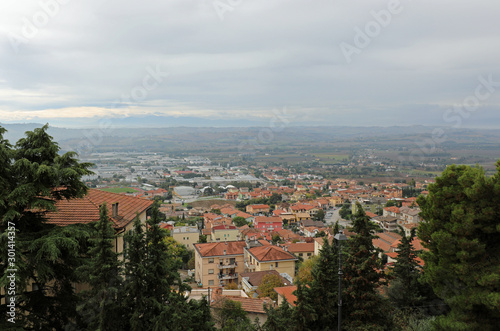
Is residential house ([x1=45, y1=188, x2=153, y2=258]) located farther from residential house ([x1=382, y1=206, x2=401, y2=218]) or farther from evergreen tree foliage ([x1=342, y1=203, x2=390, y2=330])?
residential house ([x1=382, y1=206, x2=401, y2=218])

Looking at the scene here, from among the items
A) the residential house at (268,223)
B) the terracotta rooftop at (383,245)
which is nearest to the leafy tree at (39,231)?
the terracotta rooftop at (383,245)

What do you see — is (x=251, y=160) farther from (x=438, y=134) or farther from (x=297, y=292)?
(x=297, y=292)

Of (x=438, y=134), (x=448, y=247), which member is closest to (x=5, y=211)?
(x=448, y=247)

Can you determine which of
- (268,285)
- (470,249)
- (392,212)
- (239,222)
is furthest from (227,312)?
(392,212)

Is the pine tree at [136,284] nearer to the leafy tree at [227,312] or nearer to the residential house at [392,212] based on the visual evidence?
the leafy tree at [227,312]

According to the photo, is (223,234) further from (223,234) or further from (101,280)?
(101,280)
